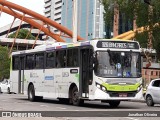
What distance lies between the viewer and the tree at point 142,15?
26906 mm

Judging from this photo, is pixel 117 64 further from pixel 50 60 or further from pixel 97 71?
pixel 50 60

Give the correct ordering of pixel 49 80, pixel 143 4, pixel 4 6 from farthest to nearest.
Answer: pixel 4 6 → pixel 143 4 → pixel 49 80

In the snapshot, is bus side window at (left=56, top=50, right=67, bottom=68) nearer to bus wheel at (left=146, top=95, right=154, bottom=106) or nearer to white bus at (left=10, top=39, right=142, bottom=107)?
white bus at (left=10, top=39, right=142, bottom=107)

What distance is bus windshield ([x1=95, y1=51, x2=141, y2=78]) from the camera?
791 inches

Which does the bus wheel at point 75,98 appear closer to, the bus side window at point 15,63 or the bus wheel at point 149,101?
the bus wheel at point 149,101

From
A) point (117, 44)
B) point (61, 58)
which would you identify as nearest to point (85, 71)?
point (117, 44)

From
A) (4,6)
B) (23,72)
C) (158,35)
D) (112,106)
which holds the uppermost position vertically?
(4,6)

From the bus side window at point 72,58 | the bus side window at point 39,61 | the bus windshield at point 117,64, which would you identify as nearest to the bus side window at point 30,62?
the bus side window at point 39,61

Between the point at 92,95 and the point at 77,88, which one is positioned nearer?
the point at 92,95

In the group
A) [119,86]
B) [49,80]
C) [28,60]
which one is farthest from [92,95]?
[28,60]

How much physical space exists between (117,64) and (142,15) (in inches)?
314

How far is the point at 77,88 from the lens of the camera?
21531 millimetres

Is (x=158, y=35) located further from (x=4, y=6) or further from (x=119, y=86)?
(x=4, y=6)

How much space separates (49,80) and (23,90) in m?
4.10
